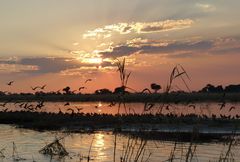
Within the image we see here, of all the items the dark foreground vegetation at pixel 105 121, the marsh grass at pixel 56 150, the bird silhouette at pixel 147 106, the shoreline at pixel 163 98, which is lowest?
the marsh grass at pixel 56 150

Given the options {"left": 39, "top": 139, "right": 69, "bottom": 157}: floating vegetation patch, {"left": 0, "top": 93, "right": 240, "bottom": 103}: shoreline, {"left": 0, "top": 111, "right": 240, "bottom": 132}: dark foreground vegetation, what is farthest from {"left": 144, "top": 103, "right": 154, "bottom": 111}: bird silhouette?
{"left": 0, "top": 111, "right": 240, "bottom": 132}: dark foreground vegetation

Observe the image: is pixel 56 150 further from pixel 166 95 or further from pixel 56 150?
pixel 166 95

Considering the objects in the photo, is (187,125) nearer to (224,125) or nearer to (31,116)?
(224,125)

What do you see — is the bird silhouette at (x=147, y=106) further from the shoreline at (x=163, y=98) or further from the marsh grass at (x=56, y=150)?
the marsh grass at (x=56, y=150)

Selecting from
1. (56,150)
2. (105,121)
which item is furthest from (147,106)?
(105,121)

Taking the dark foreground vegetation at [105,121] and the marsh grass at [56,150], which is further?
the dark foreground vegetation at [105,121]

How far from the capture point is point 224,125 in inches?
1137

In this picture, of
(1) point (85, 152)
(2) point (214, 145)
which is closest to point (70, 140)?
(1) point (85, 152)

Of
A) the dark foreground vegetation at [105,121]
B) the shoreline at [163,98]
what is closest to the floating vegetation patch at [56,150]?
the shoreline at [163,98]

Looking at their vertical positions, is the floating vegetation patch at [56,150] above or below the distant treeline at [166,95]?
below

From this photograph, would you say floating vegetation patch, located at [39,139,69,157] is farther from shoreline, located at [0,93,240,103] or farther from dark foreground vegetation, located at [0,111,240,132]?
dark foreground vegetation, located at [0,111,240,132]

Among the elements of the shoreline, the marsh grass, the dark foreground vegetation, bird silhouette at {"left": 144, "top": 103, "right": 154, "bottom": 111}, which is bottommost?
the marsh grass

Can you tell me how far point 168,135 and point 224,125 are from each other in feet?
18.6

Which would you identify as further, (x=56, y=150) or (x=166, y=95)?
(x=56, y=150)
